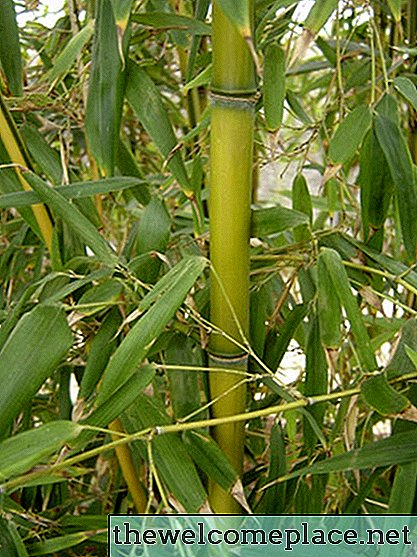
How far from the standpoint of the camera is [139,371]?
0.53m

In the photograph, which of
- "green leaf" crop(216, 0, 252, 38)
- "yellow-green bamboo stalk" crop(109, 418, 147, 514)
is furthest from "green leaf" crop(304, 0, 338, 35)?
"yellow-green bamboo stalk" crop(109, 418, 147, 514)

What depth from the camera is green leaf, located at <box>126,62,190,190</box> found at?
608mm

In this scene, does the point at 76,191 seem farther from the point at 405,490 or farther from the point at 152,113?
the point at 405,490

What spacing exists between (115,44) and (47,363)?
0.71ft

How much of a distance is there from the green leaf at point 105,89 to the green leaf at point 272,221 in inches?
4.5

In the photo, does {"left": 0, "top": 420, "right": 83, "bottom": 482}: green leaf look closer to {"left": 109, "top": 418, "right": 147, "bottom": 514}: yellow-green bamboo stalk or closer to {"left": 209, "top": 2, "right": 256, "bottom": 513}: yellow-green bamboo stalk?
{"left": 209, "top": 2, "right": 256, "bottom": 513}: yellow-green bamboo stalk

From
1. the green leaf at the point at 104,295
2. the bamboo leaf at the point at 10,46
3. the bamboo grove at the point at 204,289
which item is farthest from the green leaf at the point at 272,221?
the bamboo leaf at the point at 10,46

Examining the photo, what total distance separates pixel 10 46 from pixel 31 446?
338mm

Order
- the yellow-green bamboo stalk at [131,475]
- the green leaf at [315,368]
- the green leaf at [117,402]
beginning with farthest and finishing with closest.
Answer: the yellow-green bamboo stalk at [131,475], the green leaf at [315,368], the green leaf at [117,402]

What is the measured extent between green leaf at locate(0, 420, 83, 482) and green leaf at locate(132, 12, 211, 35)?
12.5 inches

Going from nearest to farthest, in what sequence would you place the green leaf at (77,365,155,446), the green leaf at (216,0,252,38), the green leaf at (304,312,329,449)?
the green leaf at (216,0,252,38) < the green leaf at (77,365,155,446) < the green leaf at (304,312,329,449)

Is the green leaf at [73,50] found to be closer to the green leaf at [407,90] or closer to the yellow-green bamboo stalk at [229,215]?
the yellow-green bamboo stalk at [229,215]

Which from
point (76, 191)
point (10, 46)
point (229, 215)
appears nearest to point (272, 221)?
point (229, 215)

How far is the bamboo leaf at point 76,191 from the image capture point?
23.6 inches
